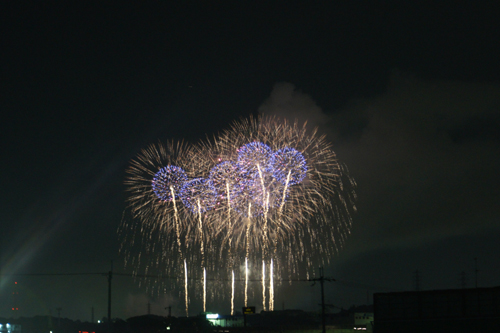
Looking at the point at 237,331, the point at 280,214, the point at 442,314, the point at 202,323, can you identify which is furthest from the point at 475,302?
the point at 202,323

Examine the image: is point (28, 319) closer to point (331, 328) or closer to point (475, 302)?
point (331, 328)

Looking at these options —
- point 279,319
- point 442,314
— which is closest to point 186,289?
point 442,314

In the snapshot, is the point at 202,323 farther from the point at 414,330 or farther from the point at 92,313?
the point at 92,313

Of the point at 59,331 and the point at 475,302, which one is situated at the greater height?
the point at 475,302

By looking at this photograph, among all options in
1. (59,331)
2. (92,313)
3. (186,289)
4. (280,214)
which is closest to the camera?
(280,214)

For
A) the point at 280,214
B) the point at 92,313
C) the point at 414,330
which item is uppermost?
the point at 280,214

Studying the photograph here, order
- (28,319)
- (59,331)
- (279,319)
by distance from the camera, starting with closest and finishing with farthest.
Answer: (279,319), (59,331), (28,319)

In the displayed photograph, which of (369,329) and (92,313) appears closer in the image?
(369,329)

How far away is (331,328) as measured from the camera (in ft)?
355

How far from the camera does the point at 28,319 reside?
538 ft

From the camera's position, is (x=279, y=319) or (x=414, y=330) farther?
(x=279, y=319)

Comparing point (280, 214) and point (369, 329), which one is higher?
point (280, 214)

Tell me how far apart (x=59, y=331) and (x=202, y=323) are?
4875 cm

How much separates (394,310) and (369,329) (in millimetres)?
52794
